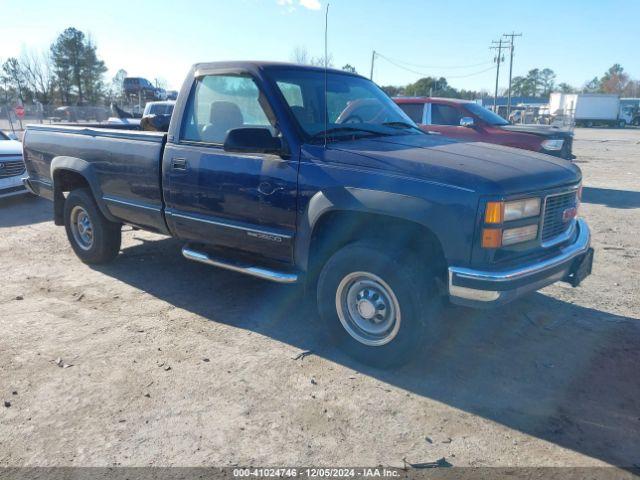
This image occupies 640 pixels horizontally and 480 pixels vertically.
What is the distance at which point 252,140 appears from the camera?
3.72m

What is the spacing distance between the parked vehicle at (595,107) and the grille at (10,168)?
55.7 meters

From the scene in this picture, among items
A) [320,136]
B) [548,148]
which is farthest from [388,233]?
[548,148]

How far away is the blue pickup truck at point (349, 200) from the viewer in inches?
125

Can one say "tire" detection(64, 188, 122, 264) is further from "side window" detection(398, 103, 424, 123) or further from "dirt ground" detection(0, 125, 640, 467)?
"side window" detection(398, 103, 424, 123)

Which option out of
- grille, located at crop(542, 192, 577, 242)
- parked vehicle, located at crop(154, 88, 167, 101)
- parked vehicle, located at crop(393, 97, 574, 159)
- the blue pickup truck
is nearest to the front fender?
the blue pickup truck

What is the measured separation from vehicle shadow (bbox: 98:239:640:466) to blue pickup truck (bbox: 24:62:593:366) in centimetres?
38

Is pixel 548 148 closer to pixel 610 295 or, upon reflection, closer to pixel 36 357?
pixel 610 295

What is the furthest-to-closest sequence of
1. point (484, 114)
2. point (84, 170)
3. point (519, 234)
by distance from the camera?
point (484, 114) → point (84, 170) → point (519, 234)

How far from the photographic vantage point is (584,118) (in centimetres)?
5703

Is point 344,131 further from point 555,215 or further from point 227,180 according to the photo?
point 555,215

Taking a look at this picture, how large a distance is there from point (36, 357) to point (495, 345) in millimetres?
3434

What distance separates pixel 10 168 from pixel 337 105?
7980mm

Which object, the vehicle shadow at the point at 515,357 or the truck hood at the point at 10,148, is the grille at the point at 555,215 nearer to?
the vehicle shadow at the point at 515,357

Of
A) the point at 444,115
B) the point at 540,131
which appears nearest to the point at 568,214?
the point at 540,131
